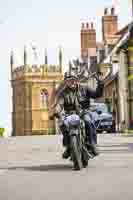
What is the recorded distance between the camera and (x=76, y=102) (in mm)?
12148

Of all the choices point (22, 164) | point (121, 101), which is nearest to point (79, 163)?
point (22, 164)

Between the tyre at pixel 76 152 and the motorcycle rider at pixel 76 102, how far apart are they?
279mm

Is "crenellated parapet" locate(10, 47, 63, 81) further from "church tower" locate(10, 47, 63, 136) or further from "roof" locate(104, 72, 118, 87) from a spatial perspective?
"roof" locate(104, 72, 118, 87)

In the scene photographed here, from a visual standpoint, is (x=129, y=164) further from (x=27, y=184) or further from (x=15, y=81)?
(x=15, y=81)


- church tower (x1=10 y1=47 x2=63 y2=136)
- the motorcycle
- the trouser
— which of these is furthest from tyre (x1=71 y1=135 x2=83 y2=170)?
church tower (x1=10 y1=47 x2=63 y2=136)

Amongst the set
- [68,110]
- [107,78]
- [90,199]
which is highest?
[107,78]

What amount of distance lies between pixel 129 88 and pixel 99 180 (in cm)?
4605

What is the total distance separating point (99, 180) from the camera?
392 inches

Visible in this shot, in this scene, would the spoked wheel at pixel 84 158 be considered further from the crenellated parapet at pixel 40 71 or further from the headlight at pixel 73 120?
the crenellated parapet at pixel 40 71

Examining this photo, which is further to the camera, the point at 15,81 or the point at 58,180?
the point at 15,81

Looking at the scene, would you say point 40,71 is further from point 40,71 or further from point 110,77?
point 110,77

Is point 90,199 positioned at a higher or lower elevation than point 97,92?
lower

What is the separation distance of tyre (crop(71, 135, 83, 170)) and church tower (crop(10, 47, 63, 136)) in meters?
103

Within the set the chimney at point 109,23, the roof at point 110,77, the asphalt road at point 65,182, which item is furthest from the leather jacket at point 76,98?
the chimney at point 109,23
